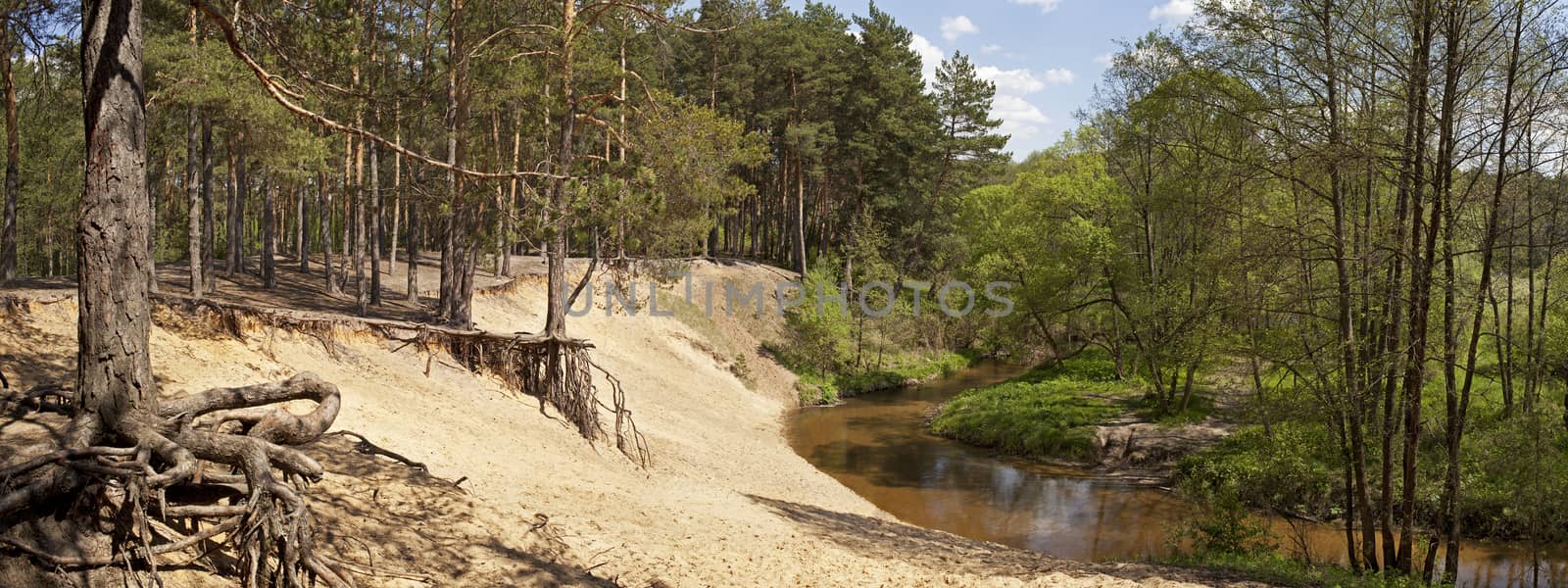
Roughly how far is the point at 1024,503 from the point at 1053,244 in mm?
13320

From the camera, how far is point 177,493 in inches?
224

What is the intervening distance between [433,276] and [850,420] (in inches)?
732

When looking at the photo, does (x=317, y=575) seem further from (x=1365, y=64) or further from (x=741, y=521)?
(x=1365, y=64)

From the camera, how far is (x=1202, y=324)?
14930mm

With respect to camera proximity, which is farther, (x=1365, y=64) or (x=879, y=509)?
(x=879, y=509)

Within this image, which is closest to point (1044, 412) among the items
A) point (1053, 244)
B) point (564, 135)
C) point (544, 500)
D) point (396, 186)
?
point (1053, 244)

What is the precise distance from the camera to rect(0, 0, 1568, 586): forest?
5773mm

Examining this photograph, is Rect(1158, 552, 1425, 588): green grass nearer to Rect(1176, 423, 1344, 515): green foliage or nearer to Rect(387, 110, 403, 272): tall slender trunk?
Rect(1176, 423, 1344, 515): green foliage

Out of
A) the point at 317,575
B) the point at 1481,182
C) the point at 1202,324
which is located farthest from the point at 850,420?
the point at 317,575

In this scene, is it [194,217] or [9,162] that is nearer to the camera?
[9,162]

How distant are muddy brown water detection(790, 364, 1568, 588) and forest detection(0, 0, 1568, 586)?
646 millimetres

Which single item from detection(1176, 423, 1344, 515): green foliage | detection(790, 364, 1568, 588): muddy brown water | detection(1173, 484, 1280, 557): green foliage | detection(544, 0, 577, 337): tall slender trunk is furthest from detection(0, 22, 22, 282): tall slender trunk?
detection(1176, 423, 1344, 515): green foliage

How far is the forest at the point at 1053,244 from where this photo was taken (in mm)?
5773

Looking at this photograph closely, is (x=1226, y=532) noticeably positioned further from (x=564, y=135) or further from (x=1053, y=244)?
(x=1053, y=244)
